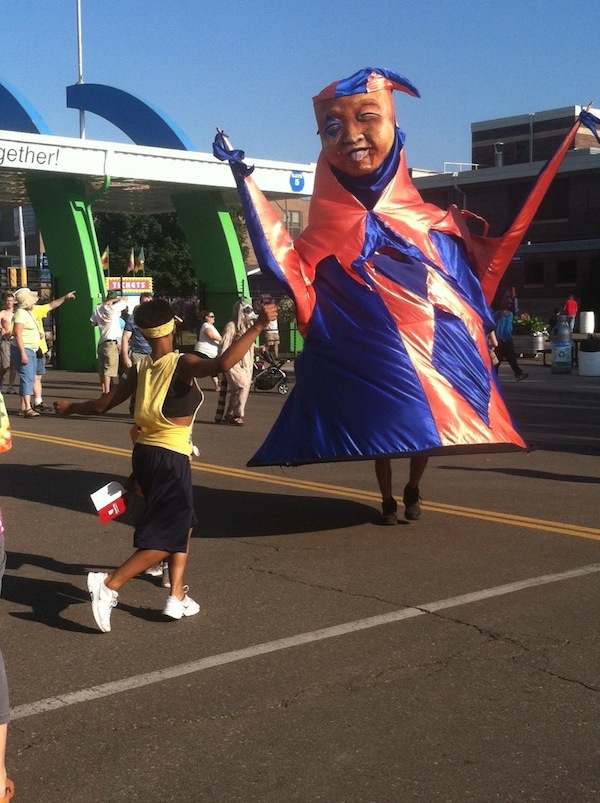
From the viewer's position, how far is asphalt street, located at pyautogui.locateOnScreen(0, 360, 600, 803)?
4020 millimetres

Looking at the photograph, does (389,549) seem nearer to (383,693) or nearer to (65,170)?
(383,693)

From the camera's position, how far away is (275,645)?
552cm

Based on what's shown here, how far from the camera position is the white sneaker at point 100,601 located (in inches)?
224

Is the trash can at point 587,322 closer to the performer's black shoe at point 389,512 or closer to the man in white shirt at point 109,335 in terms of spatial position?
the man in white shirt at point 109,335

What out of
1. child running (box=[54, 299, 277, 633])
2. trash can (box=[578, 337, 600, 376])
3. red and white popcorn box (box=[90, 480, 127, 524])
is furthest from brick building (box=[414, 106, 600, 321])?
red and white popcorn box (box=[90, 480, 127, 524])

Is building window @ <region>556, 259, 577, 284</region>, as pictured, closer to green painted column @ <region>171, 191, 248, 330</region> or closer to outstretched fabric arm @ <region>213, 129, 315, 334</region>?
green painted column @ <region>171, 191, 248, 330</region>

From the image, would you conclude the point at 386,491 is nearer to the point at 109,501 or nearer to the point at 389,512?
the point at 389,512

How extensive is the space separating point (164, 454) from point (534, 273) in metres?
48.4

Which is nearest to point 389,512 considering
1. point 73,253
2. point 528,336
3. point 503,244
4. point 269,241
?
point 269,241

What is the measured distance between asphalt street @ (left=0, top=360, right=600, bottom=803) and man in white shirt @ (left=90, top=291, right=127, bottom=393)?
Answer: 27.0ft

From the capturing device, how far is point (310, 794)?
384 centimetres

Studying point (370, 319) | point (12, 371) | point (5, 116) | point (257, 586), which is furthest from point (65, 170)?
point (257, 586)

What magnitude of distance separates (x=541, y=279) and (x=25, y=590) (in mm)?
47847

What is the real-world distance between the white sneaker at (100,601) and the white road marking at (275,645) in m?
0.64
